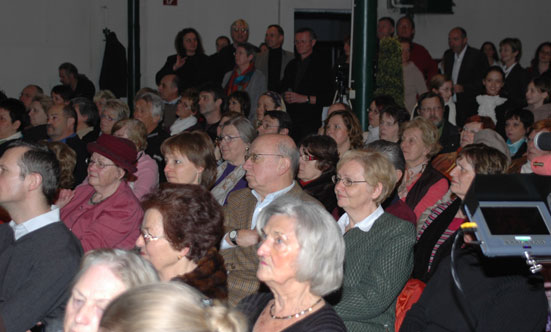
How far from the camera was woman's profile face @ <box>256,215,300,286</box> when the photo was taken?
225 centimetres

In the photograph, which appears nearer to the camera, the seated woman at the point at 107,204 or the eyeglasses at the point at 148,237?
the eyeglasses at the point at 148,237

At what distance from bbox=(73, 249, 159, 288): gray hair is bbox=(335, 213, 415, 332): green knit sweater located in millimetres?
944

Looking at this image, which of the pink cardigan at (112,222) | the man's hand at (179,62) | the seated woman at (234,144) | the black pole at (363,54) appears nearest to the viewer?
the pink cardigan at (112,222)

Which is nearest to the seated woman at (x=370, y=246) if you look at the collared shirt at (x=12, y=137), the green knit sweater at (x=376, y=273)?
the green knit sweater at (x=376, y=273)

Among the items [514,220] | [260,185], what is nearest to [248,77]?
[260,185]

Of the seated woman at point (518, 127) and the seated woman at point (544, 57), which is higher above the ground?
the seated woman at point (544, 57)

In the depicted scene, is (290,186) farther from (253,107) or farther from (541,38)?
(541,38)

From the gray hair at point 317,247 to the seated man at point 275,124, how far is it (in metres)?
3.04

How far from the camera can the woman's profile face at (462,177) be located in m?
3.54

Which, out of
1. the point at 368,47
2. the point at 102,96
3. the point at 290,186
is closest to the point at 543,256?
the point at 290,186

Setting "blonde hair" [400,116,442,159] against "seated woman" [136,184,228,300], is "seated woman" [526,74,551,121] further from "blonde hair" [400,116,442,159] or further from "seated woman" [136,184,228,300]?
"seated woman" [136,184,228,300]

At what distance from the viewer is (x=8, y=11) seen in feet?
28.7

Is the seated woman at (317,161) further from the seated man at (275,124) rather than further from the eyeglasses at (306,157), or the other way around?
the seated man at (275,124)

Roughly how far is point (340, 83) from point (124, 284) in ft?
15.3
